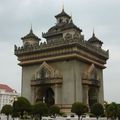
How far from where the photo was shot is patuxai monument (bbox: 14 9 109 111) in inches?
1666

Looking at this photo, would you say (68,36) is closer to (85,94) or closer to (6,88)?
(85,94)

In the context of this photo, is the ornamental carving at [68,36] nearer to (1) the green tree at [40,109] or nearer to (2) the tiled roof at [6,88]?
(1) the green tree at [40,109]

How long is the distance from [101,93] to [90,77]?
472 cm

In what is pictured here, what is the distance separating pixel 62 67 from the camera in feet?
143

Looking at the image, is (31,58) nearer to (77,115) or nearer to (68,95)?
(68,95)

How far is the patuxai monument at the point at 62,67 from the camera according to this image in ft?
139

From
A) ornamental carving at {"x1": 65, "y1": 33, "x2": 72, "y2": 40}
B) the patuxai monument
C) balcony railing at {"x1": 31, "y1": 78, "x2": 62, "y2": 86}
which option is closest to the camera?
the patuxai monument

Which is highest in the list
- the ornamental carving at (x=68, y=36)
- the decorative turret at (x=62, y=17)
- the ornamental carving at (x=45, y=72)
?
the decorative turret at (x=62, y=17)

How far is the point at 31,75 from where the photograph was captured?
46844 mm

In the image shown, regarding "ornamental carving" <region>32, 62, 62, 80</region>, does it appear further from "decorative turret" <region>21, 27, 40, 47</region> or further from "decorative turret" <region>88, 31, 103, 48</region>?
"decorative turret" <region>88, 31, 103, 48</region>

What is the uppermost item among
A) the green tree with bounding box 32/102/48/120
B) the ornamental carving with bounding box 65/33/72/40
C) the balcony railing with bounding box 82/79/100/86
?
the ornamental carving with bounding box 65/33/72/40

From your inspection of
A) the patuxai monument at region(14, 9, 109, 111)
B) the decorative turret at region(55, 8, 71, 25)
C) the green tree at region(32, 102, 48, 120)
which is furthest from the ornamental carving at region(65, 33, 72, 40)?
the green tree at region(32, 102, 48, 120)

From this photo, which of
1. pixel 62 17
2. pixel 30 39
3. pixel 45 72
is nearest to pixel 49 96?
pixel 45 72

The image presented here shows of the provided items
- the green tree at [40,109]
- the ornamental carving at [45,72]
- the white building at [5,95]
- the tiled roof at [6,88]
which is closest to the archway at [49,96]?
the ornamental carving at [45,72]
